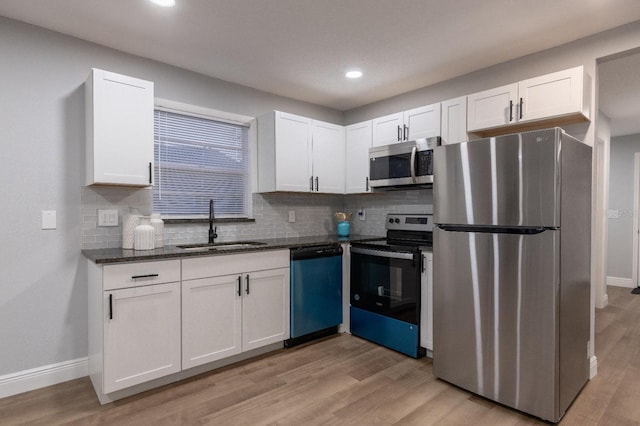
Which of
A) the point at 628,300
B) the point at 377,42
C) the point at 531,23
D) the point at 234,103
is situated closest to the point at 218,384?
the point at 234,103

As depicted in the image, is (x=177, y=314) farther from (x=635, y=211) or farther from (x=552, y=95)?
(x=635, y=211)

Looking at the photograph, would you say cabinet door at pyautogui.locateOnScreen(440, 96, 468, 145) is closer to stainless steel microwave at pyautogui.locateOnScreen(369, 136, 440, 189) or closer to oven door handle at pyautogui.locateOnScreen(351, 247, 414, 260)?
stainless steel microwave at pyautogui.locateOnScreen(369, 136, 440, 189)

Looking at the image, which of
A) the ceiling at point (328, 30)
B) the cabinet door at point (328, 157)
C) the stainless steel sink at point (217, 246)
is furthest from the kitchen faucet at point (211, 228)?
Answer: the ceiling at point (328, 30)

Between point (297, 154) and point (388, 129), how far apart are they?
36.9 inches

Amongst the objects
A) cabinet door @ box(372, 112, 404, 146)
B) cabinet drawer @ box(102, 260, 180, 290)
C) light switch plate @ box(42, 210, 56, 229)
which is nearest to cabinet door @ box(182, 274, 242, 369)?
cabinet drawer @ box(102, 260, 180, 290)

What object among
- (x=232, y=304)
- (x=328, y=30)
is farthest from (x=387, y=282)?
(x=328, y=30)

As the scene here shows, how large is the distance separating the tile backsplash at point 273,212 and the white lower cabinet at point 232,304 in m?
0.68

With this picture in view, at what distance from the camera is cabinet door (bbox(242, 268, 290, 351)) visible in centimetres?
281

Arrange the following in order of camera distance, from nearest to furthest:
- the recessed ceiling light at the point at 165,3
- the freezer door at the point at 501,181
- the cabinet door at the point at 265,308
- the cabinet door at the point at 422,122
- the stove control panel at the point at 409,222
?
1. the freezer door at the point at 501,181
2. the recessed ceiling light at the point at 165,3
3. the cabinet door at the point at 265,308
4. the cabinet door at the point at 422,122
5. the stove control panel at the point at 409,222

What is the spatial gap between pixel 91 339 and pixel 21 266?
665mm

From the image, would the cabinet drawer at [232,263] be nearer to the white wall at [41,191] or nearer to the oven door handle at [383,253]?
the oven door handle at [383,253]

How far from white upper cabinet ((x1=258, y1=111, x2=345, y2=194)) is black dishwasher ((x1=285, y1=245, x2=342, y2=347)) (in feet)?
2.35

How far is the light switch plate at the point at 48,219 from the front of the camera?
246cm

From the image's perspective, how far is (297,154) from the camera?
3543 millimetres
